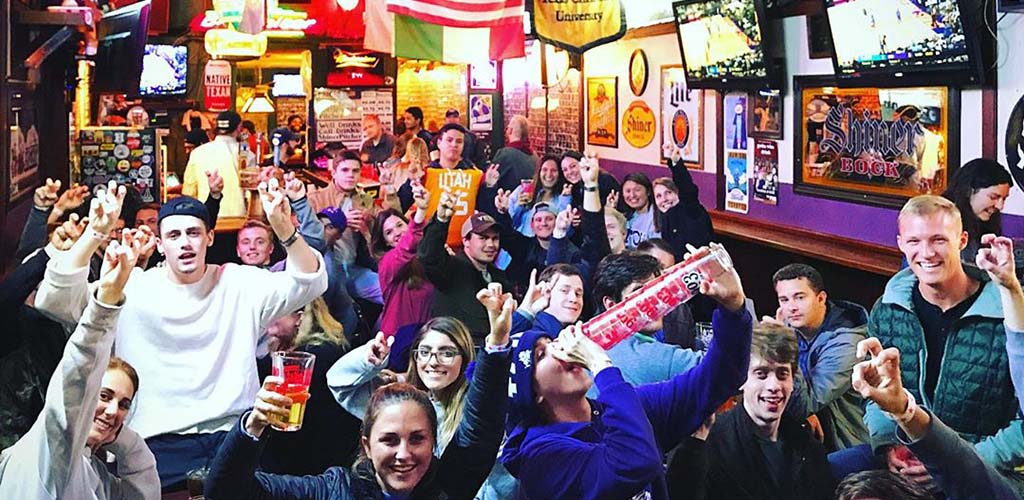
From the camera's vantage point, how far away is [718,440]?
13.1 feet

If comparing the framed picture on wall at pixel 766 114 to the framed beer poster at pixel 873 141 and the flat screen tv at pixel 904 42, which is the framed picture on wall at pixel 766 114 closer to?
the framed beer poster at pixel 873 141

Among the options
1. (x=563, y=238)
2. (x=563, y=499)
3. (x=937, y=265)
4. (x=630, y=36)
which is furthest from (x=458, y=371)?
(x=630, y=36)

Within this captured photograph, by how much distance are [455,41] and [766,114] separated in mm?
2752

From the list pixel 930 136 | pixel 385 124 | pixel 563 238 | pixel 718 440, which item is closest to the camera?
pixel 718 440

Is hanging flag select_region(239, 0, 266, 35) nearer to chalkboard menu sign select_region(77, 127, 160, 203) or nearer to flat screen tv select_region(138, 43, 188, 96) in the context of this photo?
chalkboard menu sign select_region(77, 127, 160, 203)

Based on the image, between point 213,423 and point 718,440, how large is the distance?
186 cm

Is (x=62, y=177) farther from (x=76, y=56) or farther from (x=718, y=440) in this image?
(x=718, y=440)

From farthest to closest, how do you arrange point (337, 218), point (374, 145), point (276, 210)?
1. point (374, 145)
2. point (337, 218)
3. point (276, 210)

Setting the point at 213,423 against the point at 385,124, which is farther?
the point at 385,124

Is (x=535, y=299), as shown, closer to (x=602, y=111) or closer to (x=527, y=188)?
(x=527, y=188)

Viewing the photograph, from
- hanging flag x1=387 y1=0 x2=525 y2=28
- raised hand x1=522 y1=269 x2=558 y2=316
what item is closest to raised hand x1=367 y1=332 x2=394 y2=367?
raised hand x1=522 y1=269 x2=558 y2=316

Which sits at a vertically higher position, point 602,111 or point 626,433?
point 602,111

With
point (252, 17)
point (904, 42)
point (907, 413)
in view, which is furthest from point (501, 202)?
point (252, 17)

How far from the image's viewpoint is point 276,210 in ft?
14.8
